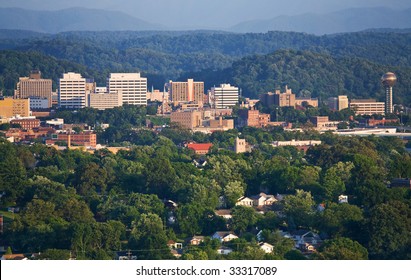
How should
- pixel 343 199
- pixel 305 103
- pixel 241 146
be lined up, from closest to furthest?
pixel 343 199 → pixel 241 146 → pixel 305 103

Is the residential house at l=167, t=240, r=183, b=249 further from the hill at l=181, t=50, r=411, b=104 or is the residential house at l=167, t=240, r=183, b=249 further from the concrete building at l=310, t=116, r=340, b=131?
the hill at l=181, t=50, r=411, b=104

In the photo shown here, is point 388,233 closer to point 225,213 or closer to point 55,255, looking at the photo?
point 225,213

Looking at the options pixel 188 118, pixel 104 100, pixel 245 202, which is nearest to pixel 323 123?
pixel 188 118

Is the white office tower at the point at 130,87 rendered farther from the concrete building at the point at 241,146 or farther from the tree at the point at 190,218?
the tree at the point at 190,218

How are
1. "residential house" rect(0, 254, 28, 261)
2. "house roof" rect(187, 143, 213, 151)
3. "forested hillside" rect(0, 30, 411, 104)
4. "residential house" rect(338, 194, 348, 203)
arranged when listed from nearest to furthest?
"residential house" rect(0, 254, 28, 261), "residential house" rect(338, 194, 348, 203), "house roof" rect(187, 143, 213, 151), "forested hillside" rect(0, 30, 411, 104)

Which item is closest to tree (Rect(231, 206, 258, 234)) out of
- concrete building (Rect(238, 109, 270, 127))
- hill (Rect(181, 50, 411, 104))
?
concrete building (Rect(238, 109, 270, 127))
